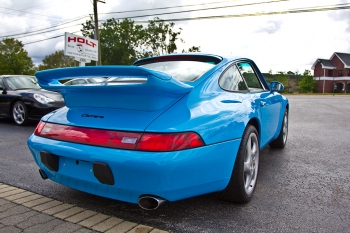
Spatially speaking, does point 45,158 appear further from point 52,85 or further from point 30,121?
point 30,121

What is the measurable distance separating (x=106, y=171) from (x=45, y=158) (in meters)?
0.63

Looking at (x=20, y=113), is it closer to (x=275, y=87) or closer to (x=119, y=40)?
(x=275, y=87)

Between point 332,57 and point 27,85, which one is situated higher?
point 332,57

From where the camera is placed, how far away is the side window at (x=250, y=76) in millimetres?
3190

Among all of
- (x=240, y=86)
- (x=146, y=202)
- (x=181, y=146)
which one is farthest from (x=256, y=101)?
(x=146, y=202)

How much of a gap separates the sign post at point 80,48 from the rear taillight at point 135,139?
16271 millimetres

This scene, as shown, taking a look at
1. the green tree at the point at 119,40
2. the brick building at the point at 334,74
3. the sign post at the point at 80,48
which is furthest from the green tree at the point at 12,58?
the brick building at the point at 334,74

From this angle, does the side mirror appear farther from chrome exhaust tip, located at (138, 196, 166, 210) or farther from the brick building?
the brick building

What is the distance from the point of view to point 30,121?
7.18m

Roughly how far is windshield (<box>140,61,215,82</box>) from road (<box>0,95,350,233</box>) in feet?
3.57

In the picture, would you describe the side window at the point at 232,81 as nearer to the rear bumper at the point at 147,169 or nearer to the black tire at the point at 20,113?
the rear bumper at the point at 147,169

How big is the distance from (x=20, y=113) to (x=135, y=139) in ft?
21.1

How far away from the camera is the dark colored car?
675 centimetres

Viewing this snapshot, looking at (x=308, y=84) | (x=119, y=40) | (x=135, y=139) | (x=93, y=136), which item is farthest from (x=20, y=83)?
(x=308, y=84)
